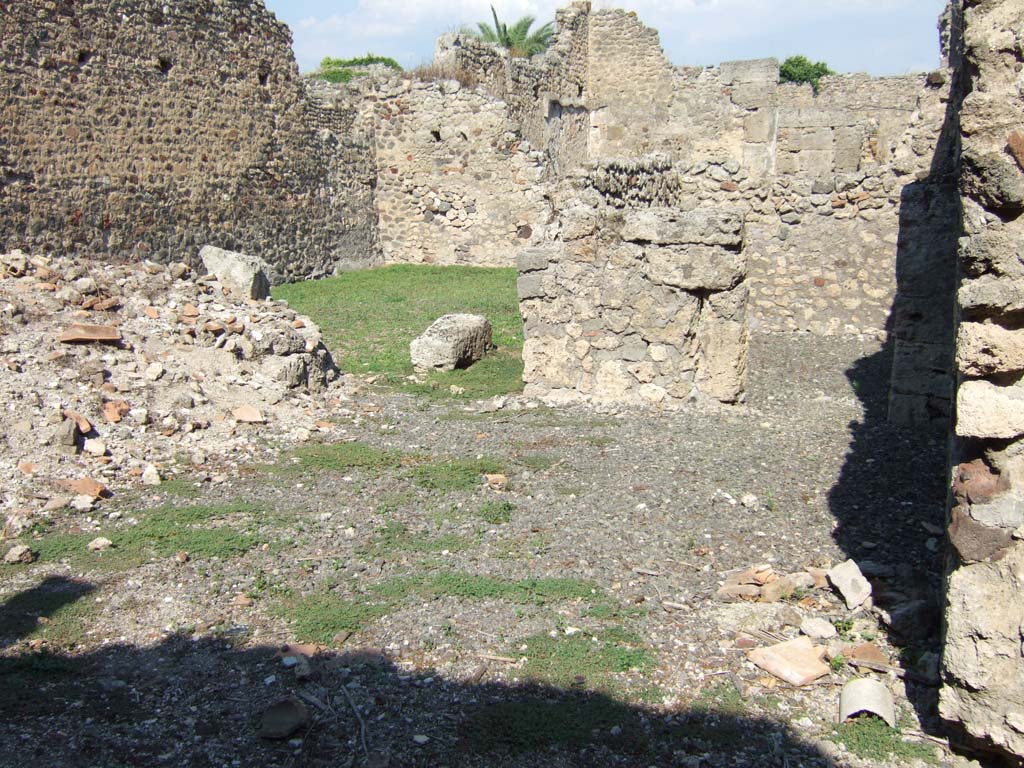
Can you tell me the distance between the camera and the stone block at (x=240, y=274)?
10578 millimetres

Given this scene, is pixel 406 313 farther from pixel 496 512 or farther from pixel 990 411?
pixel 990 411

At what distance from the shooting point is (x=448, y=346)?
8.93m

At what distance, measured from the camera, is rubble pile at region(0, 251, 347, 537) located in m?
5.97

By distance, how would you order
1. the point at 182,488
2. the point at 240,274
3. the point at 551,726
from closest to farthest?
the point at 551,726 → the point at 182,488 → the point at 240,274

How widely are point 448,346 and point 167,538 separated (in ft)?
14.2

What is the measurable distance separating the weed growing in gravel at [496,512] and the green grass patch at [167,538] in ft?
4.25

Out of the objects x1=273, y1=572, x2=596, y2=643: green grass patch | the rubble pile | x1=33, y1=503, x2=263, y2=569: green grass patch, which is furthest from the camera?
the rubble pile

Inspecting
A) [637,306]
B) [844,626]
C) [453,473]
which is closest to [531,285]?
[637,306]

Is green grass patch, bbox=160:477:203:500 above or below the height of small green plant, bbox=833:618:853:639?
above

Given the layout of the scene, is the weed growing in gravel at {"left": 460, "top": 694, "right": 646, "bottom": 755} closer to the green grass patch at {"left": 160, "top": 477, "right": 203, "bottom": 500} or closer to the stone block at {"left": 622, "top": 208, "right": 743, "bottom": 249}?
the green grass patch at {"left": 160, "top": 477, "right": 203, "bottom": 500}

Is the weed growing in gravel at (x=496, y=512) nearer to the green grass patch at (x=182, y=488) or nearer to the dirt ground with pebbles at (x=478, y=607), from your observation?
the dirt ground with pebbles at (x=478, y=607)

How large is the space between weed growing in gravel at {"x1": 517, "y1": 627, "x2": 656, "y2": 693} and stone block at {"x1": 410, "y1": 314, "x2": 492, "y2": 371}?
5.20m

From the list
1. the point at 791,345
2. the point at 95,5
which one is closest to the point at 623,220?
the point at 791,345

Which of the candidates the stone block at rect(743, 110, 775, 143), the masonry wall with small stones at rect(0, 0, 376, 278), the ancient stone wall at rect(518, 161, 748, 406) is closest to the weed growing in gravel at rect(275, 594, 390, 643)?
the ancient stone wall at rect(518, 161, 748, 406)
